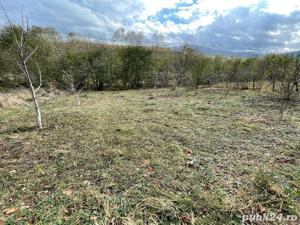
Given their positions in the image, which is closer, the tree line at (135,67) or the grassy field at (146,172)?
the grassy field at (146,172)

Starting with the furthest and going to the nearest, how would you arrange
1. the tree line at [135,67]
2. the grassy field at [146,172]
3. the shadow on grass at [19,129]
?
1. the tree line at [135,67]
2. the shadow on grass at [19,129]
3. the grassy field at [146,172]

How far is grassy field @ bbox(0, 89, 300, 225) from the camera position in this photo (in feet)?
7.39

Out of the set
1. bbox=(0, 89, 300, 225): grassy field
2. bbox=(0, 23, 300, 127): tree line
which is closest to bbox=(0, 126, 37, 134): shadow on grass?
bbox=(0, 89, 300, 225): grassy field

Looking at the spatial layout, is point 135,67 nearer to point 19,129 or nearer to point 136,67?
point 136,67

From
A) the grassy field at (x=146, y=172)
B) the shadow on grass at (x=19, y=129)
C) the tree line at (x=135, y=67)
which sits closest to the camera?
the grassy field at (x=146, y=172)

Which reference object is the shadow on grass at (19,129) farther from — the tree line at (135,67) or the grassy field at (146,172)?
the tree line at (135,67)

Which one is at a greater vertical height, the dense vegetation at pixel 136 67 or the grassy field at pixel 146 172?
the dense vegetation at pixel 136 67

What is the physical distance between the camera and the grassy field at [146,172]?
2254 millimetres

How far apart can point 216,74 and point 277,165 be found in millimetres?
15097

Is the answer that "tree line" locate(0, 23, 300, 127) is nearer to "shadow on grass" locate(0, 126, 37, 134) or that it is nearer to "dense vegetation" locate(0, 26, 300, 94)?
"dense vegetation" locate(0, 26, 300, 94)

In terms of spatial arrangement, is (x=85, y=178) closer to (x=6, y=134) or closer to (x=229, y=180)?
(x=229, y=180)

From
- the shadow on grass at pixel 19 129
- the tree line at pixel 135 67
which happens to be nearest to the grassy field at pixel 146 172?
the shadow on grass at pixel 19 129

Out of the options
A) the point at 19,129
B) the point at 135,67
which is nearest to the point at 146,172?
the point at 19,129

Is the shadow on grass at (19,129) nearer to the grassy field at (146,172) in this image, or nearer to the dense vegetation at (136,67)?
the grassy field at (146,172)
